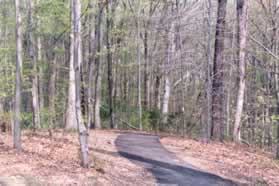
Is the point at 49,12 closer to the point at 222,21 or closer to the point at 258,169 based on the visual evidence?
the point at 222,21

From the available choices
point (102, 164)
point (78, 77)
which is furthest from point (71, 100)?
point (78, 77)

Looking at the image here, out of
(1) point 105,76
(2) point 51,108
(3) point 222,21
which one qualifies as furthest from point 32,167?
(1) point 105,76

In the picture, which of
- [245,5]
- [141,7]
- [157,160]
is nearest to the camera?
[157,160]

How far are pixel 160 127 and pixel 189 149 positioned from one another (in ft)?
33.0

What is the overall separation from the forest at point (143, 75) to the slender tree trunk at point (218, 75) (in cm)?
4

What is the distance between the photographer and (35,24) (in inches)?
535

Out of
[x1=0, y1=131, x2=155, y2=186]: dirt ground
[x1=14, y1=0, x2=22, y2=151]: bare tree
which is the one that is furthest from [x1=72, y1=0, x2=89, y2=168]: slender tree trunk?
[x1=14, y1=0, x2=22, y2=151]: bare tree

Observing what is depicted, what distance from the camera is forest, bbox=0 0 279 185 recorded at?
9435mm

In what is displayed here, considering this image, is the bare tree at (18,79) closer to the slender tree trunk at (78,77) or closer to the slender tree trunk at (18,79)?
the slender tree trunk at (18,79)

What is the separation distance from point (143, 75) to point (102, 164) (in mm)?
18932

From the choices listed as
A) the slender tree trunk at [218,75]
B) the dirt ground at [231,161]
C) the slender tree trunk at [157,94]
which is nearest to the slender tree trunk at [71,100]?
the dirt ground at [231,161]

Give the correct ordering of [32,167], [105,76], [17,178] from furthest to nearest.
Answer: [105,76] → [32,167] → [17,178]

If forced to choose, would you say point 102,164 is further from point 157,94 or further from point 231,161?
point 157,94

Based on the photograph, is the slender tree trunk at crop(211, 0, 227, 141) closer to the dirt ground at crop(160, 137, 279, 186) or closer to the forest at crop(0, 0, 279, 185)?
the forest at crop(0, 0, 279, 185)
